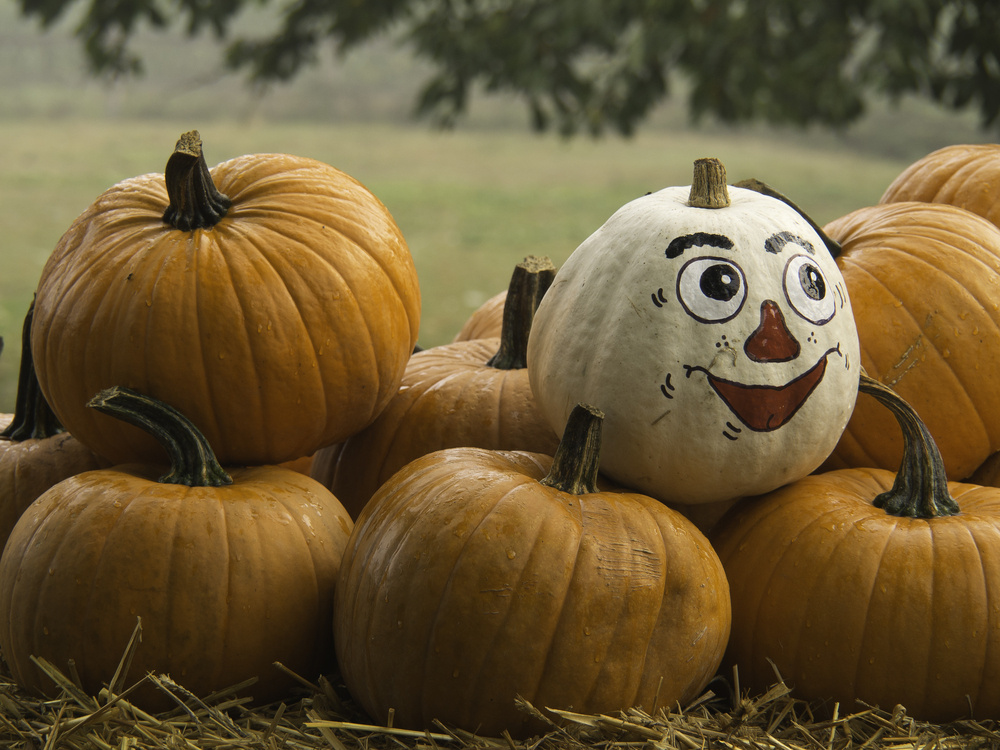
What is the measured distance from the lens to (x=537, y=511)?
1.32m

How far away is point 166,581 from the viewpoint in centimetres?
140

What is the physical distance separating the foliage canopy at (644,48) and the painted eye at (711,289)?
10.0 feet

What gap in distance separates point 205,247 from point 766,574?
111 cm

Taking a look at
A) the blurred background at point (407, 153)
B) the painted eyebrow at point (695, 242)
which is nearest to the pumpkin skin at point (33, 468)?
the painted eyebrow at point (695, 242)

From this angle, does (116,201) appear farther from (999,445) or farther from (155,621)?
(999,445)

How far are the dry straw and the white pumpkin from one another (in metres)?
0.36


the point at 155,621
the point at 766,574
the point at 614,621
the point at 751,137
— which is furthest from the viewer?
the point at 751,137

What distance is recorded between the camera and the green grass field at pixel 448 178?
990 centimetres

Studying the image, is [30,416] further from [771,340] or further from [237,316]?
[771,340]

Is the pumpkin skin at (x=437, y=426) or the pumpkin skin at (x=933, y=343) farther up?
the pumpkin skin at (x=933, y=343)

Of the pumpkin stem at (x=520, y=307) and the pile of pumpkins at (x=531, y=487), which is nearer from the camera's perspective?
the pile of pumpkins at (x=531, y=487)

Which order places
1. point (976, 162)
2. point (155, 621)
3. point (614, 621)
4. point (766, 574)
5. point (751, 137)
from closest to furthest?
point (614, 621) < point (155, 621) < point (766, 574) < point (976, 162) < point (751, 137)

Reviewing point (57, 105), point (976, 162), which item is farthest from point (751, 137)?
point (976, 162)

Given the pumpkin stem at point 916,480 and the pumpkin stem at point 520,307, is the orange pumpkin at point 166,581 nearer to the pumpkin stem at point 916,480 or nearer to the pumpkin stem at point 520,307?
the pumpkin stem at point 520,307
